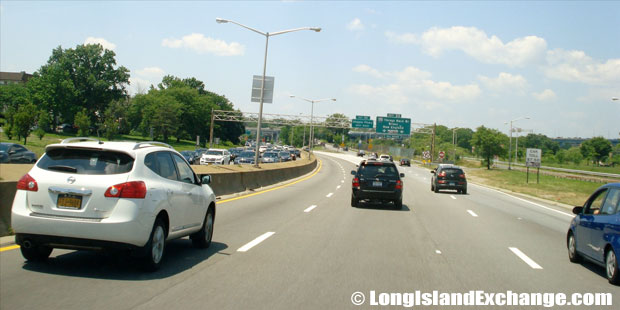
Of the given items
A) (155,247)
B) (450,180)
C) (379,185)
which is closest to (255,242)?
(155,247)

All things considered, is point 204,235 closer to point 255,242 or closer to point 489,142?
point 255,242

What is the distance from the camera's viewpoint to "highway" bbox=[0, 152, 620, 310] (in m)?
6.19

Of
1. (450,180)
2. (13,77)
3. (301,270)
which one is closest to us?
(301,270)

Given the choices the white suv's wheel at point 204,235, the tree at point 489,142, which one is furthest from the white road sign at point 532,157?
the tree at point 489,142

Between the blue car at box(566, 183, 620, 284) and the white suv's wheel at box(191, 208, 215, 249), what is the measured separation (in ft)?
20.3

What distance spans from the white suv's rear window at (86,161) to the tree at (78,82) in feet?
306

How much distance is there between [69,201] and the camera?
6887 millimetres

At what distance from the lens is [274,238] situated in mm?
11156

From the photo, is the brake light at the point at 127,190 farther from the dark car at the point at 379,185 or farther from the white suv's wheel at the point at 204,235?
the dark car at the point at 379,185

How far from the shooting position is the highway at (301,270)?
6.19m

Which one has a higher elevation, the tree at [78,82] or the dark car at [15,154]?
the tree at [78,82]

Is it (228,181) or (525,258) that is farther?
(228,181)

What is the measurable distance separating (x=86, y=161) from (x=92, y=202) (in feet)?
2.03

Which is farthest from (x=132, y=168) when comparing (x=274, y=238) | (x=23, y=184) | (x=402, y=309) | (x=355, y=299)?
(x=274, y=238)
